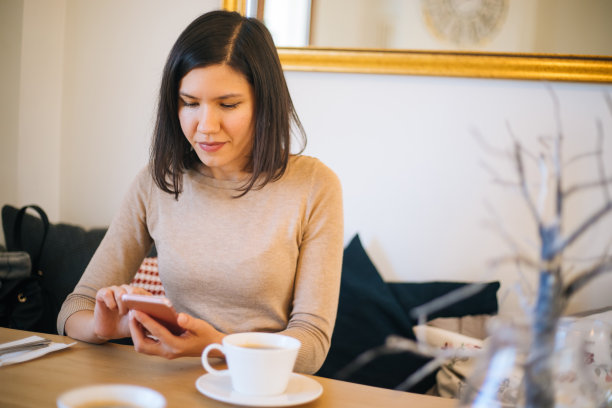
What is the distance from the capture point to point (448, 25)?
65.9 inches

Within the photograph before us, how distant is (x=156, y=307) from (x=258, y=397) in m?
0.20

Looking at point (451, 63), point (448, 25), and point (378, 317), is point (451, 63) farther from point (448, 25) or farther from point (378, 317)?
point (378, 317)

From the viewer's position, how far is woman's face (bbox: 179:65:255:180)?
108cm

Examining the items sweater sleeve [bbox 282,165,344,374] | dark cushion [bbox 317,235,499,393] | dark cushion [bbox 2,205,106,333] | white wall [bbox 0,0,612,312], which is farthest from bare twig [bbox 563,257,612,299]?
dark cushion [bbox 2,205,106,333]

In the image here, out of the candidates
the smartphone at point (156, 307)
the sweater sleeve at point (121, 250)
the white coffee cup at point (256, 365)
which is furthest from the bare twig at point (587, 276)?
the sweater sleeve at point (121, 250)

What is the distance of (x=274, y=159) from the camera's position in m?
1.17

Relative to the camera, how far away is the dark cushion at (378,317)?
151 cm

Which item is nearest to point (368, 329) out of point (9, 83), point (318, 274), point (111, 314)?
point (318, 274)

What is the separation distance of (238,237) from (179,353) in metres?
0.35

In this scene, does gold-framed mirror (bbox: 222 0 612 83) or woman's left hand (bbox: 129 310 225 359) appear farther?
gold-framed mirror (bbox: 222 0 612 83)

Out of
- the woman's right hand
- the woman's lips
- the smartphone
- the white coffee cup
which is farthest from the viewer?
the woman's lips

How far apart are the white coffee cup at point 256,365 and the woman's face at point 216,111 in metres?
0.50

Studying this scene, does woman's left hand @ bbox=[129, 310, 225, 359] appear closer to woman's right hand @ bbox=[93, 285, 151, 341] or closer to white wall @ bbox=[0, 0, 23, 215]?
woman's right hand @ bbox=[93, 285, 151, 341]

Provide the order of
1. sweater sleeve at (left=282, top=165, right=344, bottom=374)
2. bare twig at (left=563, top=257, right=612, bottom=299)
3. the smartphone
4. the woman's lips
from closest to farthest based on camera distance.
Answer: bare twig at (left=563, top=257, right=612, bottom=299)
the smartphone
sweater sleeve at (left=282, top=165, right=344, bottom=374)
the woman's lips
